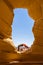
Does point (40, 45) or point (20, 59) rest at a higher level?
point (40, 45)

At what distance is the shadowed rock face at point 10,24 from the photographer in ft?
9.84

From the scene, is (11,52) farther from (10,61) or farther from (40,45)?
(40,45)

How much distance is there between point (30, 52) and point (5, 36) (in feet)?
1.81

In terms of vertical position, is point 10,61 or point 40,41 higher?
point 40,41

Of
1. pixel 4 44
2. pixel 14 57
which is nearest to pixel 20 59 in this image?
pixel 14 57

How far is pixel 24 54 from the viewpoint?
302cm

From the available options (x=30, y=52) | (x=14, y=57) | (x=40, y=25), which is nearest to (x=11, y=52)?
(x=14, y=57)

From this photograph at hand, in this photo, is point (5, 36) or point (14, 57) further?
point (5, 36)

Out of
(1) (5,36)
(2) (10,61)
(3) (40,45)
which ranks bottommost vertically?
(2) (10,61)

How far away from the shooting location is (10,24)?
3451 millimetres

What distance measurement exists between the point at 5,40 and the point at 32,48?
1.42 feet

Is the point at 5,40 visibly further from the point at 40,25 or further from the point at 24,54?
the point at 40,25

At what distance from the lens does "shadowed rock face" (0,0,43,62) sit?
300 centimetres

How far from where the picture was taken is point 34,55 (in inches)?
116
